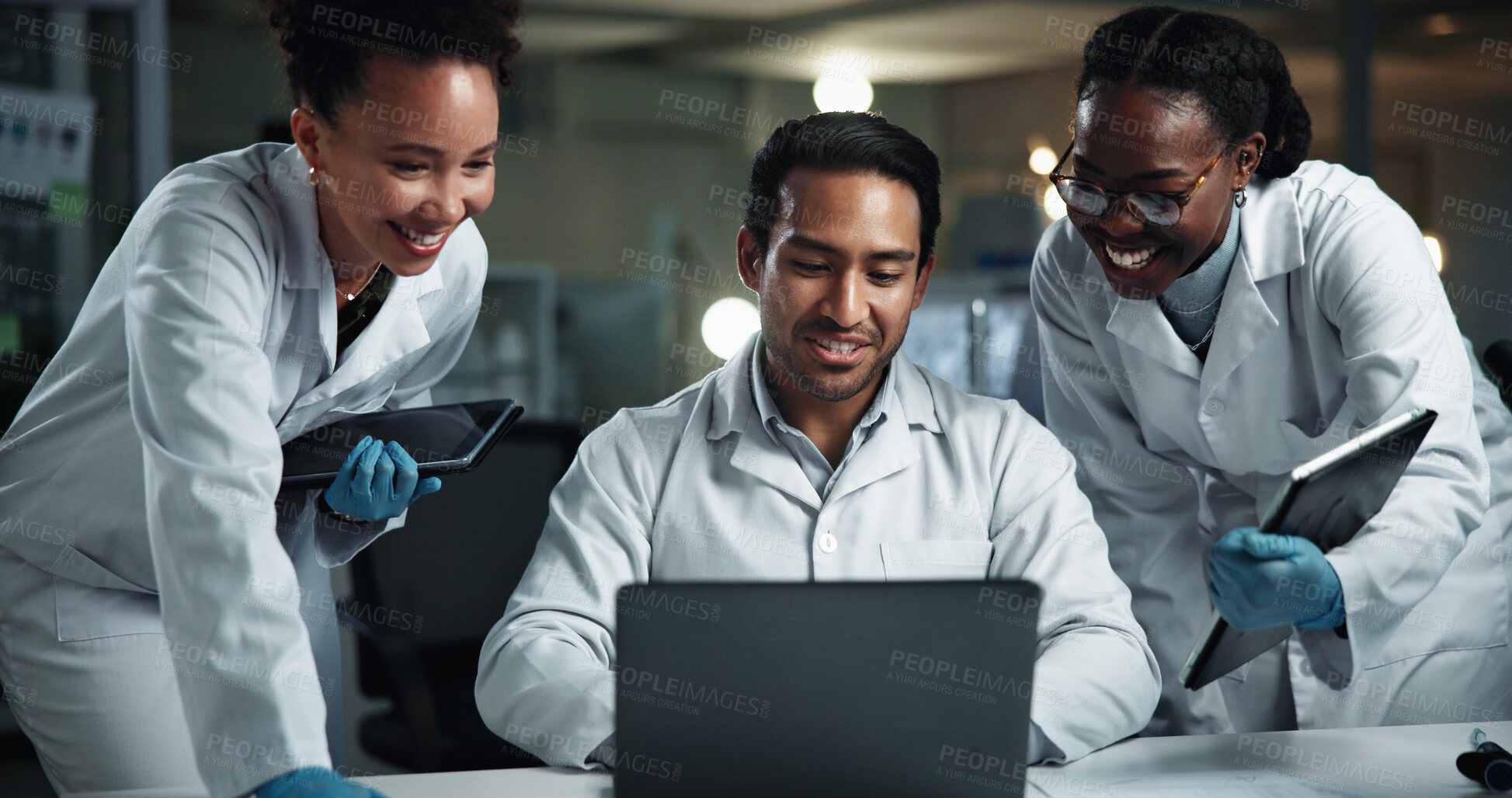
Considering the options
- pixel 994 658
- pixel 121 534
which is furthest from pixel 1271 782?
pixel 121 534

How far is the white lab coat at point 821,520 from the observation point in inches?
54.2

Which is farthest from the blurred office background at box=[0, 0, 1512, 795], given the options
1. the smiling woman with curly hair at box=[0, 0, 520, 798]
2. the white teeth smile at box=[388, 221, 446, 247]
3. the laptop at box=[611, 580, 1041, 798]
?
the laptop at box=[611, 580, 1041, 798]

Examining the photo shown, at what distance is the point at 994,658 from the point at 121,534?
105 centimetres

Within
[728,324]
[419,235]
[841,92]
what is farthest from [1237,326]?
[841,92]

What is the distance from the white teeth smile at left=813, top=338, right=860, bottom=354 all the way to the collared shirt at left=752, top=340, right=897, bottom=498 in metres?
0.11

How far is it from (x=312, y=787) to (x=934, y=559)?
829mm

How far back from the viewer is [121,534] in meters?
1.35

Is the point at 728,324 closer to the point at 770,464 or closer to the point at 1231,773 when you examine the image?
the point at 770,464

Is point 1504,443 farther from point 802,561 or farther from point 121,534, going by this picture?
point 121,534

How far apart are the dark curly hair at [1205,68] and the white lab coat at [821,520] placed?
0.48 metres

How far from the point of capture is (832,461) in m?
1.61

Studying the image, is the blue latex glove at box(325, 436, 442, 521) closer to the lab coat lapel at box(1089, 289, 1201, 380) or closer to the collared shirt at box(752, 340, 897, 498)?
the collared shirt at box(752, 340, 897, 498)

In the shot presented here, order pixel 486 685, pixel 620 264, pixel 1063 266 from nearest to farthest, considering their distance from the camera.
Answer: pixel 486 685 → pixel 1063 266 → pixel 620 264

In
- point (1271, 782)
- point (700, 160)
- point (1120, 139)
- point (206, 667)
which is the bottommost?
point (1271, 782)
